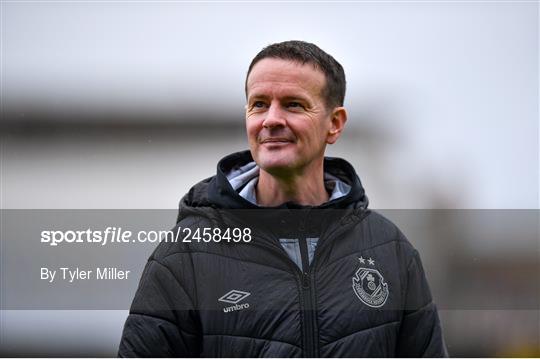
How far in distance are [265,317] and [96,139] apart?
3.63 feet

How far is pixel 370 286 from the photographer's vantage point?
5.29ft

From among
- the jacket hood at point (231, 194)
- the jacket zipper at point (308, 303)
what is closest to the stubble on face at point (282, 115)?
the jacket hood at point (231, 194)

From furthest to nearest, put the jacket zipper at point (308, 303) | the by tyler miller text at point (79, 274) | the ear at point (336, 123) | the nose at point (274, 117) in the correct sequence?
1. the by tyler miller text at point (79, 274)
2. the ear at point (336, 123)
3. the nose at point (274, 117)
4. the jacket zipper at point (308, 303)

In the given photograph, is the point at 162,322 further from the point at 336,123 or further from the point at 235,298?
the point at 336,123

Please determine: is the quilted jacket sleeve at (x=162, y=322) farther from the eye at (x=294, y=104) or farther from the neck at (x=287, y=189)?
the eye at (x=294, y=104)

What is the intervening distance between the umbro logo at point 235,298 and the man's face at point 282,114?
1.02 ft

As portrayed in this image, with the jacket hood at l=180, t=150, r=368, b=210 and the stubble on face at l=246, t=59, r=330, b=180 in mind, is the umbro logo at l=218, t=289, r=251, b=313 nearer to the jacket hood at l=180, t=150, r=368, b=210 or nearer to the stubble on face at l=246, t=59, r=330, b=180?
the jacket hood at l=180, t=150, r=368, b=210

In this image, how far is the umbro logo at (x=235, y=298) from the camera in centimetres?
155

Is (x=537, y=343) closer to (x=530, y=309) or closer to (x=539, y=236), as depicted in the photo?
(x=530, y=309)

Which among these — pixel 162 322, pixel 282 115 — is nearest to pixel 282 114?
pixel 282 115

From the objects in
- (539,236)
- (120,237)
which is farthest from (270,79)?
(539,236)

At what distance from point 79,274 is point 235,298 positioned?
71cm

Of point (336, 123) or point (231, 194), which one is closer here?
point (231, 194)

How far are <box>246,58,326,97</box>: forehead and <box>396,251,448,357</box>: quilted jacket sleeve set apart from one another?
1.75ft
